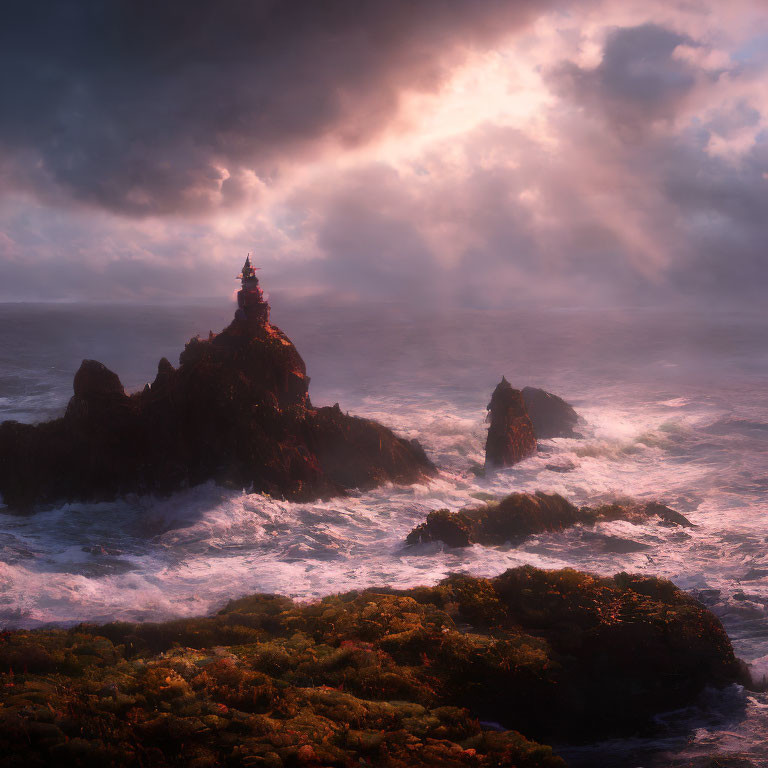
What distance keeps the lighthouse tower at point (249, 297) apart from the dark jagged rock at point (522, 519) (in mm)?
18526

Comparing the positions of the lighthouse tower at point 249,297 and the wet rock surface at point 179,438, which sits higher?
the lighthouse tower at point 249,297

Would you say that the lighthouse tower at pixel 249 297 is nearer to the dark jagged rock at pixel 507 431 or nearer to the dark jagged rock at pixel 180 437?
the dark jagged rock at pixel 180 437

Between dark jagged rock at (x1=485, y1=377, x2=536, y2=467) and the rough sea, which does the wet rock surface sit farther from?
dark jagged rock at (x1=485, y1=377, x2=536, y2=467)

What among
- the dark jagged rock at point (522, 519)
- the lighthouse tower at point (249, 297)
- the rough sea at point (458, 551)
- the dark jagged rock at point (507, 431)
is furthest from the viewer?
the dark jagged rock at point (507, 431)

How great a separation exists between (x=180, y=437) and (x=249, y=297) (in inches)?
421

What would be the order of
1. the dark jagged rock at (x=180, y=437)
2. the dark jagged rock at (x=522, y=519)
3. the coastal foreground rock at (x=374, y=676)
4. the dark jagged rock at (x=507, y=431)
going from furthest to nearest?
the dark jagged rock at (x=507, y=431)
the dark jagged rock at (x=180, y=437)
the dark jagged rock at (x=522, y=519)
the coastal foreground rock at (x=374, y=676)

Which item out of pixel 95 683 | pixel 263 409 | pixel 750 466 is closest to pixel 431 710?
pixel 95 683

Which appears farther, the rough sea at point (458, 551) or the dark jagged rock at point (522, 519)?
the dark jagged rock at point (522, 519)

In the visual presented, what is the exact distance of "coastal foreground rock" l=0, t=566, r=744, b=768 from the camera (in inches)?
384

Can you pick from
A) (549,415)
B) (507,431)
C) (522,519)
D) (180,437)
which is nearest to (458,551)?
(522,519)

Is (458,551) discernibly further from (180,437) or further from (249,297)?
(249,297)

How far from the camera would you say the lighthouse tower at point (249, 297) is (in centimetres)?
3853

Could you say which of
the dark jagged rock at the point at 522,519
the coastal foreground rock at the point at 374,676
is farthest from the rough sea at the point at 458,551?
the coastal foreground rock at the point at 374,676

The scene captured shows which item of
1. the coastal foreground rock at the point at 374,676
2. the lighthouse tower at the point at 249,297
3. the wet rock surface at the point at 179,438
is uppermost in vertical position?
the lighthouse tower at the point at 249,297
